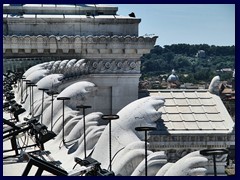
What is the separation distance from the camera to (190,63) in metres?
126

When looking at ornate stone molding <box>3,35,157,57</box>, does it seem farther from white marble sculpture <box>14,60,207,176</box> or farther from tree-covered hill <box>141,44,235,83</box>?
tree-covered hill <box>141,44,235,83</box>

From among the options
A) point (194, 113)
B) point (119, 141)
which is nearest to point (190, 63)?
point (194, 113)

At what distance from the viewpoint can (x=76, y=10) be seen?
65.3 feet

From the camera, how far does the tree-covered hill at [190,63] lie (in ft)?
327

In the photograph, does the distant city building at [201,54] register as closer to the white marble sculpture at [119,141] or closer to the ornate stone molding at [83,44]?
the ornate stone molding at [83,44]

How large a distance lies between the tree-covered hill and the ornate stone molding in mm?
73384

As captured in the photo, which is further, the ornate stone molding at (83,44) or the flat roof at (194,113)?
the ornate stone molding at (83,44)

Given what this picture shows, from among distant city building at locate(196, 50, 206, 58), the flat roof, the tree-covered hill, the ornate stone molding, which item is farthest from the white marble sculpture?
distant city building at locate(196, 50, 206, 58)

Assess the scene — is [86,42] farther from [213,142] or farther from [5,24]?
[213,142]

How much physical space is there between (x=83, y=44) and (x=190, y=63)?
10824cm

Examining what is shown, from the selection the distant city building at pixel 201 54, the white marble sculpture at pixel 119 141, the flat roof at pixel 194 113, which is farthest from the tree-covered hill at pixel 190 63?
the white marble sculpture at pixel 119 141

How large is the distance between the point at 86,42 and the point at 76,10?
166 cm

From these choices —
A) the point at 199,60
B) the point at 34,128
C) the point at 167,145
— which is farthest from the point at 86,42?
the point at 199,60

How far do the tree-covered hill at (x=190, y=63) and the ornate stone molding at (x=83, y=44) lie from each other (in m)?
73.4
